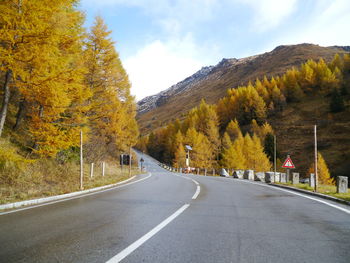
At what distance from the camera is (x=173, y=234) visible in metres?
4.95

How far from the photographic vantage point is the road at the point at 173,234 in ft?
12.6

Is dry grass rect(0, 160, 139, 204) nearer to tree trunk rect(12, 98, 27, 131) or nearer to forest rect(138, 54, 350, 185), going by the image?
tree trunk rect(12, 98, 27, 131)

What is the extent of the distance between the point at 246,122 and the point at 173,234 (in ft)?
322

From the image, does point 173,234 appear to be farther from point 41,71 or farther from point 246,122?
point 246,122

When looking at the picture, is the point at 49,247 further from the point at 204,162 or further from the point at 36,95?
the point at 204,162

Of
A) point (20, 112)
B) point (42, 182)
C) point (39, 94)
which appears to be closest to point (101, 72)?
point (20, 112)

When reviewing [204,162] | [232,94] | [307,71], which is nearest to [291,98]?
[307,71]

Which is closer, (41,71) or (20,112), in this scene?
(41,71)

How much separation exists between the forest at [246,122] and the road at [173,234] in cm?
5344

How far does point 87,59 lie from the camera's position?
21594 millimetres

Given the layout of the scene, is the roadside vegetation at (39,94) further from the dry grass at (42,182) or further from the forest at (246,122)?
the forest at (246,122)

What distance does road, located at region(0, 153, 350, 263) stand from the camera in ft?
12.6

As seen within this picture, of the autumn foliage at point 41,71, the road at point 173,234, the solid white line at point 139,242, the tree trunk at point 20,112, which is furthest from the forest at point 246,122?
the solid white line at point 139,242

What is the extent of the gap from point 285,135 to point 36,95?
88.7 metres
